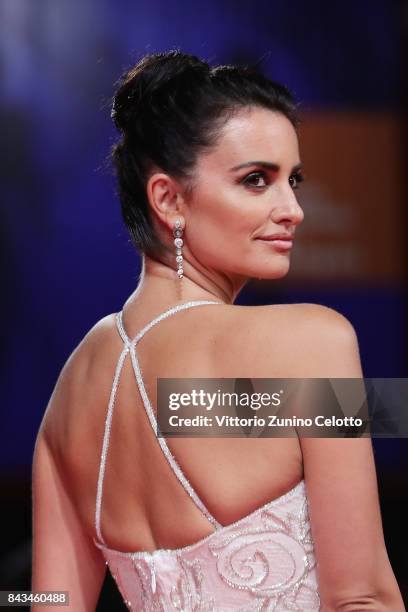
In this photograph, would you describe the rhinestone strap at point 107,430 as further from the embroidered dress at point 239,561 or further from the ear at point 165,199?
the ear at point 165,199

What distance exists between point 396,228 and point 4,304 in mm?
1660

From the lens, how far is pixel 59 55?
151 inches

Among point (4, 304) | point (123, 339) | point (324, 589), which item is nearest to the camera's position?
point (324, 589)

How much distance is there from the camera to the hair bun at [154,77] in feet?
4.58

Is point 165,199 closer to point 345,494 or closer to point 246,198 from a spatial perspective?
point 246,198

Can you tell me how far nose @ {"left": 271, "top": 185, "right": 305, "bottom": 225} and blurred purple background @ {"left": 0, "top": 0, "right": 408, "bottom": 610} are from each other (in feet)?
8.07

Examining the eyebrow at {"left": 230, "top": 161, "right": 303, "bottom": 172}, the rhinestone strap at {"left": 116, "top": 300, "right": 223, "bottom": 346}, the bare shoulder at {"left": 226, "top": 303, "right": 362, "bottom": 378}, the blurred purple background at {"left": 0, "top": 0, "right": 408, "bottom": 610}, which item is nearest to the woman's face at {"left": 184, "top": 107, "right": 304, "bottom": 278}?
the eyebrow at {"left": 230, "top": 161, "right": 303, "bottom": 172}

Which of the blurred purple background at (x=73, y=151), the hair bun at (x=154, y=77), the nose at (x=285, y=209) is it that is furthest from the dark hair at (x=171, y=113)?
the blurred purple background at (x=73, y=151)

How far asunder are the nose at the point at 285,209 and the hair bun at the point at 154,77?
21 centimetres

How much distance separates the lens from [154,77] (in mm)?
1414

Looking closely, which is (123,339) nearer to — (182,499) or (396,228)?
(182,499)

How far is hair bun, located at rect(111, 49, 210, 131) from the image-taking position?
4.58 ft

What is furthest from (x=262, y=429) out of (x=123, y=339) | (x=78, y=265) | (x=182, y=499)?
(x=78, y=265)

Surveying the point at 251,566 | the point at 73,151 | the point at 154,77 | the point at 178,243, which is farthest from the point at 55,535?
the point at 73,151
